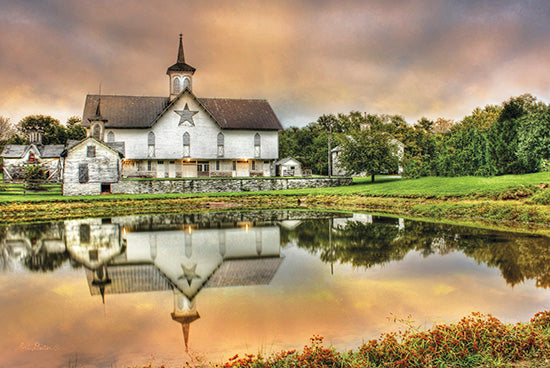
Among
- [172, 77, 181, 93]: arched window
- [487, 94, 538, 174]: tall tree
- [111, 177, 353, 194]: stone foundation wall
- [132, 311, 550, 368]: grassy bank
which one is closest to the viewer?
[132, 311, 550, 368]: grassy bank

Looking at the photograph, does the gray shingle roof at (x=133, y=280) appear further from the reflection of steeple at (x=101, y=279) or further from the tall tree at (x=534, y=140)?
the tall tree at (x=534, y=140)

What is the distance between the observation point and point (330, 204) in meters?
36.4

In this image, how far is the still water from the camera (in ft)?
21.9

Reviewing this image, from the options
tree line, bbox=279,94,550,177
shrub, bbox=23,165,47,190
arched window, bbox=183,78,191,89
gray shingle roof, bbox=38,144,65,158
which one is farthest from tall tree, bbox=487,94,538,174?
gray shingle roof, bbox=38,144,65,158

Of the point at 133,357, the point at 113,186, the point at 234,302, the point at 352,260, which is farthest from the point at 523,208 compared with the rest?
the point at 113,186

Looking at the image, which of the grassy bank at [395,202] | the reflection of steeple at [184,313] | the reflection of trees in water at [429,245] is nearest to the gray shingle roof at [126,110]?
the grassy bank at [395,202]

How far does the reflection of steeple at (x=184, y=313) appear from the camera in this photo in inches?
283

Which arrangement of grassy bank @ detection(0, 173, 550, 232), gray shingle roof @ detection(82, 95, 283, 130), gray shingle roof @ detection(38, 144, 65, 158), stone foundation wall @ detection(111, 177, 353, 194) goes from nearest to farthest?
grassy bank @ detection(0, 173, 550, 232) → stone foundation wall @ detection(111, 177, 353, 194) → gray shingle roof @ detection(82, 95, 283, 130) → gray shingle roof @ detection(38, 144, 65, 158)

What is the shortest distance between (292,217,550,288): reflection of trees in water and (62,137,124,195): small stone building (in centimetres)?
2816

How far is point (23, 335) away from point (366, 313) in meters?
6.32

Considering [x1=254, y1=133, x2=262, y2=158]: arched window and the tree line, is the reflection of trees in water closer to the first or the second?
the tree line

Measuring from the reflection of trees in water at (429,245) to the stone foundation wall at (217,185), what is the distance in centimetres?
2543

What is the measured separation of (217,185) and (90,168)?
13375 mm

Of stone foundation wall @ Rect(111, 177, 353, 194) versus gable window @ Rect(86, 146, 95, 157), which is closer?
gable window @ Rect(86, 146, 95, 157)
